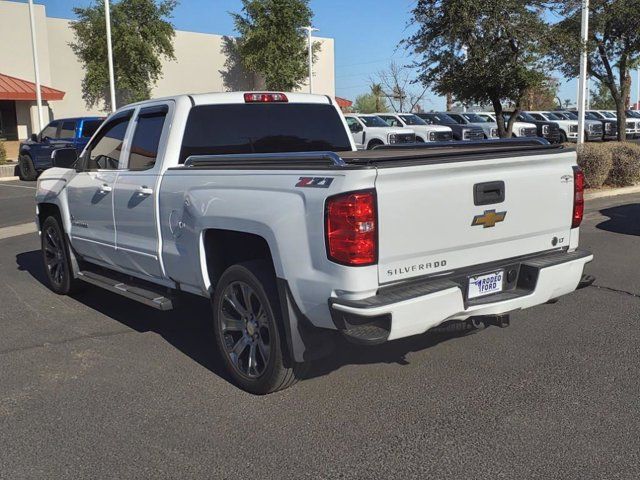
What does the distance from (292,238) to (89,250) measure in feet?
10.4

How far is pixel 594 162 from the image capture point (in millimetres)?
13305

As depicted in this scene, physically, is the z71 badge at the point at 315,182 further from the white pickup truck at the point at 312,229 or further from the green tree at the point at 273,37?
the green tree at the point at 273,37

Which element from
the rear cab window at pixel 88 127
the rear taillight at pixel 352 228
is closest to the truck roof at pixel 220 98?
the rear taillight at pixel 352 228

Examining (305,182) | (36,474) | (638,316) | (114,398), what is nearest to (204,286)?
(114,398)

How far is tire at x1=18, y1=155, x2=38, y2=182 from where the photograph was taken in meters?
21.0

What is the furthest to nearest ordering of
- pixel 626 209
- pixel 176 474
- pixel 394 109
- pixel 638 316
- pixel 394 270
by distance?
pixel 394 109
pixel 626 209
pixel 638 316
pixel 394 270
pixel 176 474

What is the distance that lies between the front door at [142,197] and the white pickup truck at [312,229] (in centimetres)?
2

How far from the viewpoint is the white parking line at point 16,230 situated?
36.1ft

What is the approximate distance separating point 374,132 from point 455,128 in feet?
17.8

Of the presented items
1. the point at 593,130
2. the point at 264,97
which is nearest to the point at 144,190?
the point at 264,97

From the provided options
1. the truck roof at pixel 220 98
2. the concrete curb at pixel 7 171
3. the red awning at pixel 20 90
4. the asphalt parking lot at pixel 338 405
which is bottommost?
the asphalt parking lot at pixel 338 405

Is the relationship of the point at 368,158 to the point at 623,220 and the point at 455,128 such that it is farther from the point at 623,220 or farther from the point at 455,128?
the point at 455,128

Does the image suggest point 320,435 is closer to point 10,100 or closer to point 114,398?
point 114,398

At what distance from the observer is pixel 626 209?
38.3 ft
